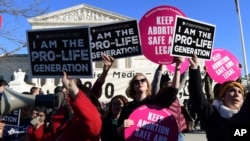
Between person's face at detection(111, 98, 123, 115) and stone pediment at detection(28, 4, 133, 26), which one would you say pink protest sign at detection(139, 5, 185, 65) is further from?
stone pediment at detection(28, 4, 133, 26)

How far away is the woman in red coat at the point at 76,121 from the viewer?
2809 millimetres

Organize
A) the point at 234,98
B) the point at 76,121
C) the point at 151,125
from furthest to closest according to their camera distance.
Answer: the point at 151,125, the point at 234,98, the point at 76,121

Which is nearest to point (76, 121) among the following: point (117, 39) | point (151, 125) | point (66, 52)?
point (151, 125)

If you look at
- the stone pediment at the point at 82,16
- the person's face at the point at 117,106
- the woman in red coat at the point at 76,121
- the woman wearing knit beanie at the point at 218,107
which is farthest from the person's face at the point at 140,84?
the stone pediment at the point at 82,16

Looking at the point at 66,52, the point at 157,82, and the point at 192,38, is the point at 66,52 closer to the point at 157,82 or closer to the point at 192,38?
the point at 157,82

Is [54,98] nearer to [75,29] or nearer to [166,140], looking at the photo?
[166,140]

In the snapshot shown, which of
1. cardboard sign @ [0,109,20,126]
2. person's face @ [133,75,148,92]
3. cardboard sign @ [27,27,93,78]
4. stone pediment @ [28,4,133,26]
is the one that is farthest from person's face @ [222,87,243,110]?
stone pediment @ [28,4,133,26]

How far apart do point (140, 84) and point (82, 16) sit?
2793 inches

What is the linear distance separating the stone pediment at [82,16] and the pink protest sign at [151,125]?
66.2 meters

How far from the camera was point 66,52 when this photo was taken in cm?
448

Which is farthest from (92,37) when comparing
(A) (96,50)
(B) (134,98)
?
(B) (134,98)

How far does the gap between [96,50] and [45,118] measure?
1.15 metres

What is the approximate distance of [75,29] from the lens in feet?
14.6

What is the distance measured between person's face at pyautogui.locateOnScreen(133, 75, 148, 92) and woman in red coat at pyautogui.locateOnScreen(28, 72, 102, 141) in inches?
34.1
